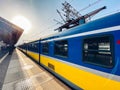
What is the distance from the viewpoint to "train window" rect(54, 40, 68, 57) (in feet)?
17.4

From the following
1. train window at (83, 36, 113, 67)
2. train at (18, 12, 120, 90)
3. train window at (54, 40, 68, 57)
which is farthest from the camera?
train window at (54, 40, 68, 57)

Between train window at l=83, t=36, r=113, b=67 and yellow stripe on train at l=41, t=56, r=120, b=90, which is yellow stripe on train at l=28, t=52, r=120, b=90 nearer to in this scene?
yellow stripe on train at l=41, t=56, r=120, b=90

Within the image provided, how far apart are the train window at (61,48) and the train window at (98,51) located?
1.47m

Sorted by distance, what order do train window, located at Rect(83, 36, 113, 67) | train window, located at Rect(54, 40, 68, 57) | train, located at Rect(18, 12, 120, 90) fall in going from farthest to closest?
train window, located at Rect(54, 40, 68, 57) < train window, located at Rect(83, 36, 113, 67) < train, located at Rect(18, 12, 120, 90)

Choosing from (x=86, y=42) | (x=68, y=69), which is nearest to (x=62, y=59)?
(x=68, y=69)

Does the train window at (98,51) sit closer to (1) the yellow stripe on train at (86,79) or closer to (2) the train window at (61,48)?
(1) the yellow stripe on train at (86,79)

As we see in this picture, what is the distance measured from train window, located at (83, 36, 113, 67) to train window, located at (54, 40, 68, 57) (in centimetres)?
147

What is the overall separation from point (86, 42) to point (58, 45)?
2.48 metres

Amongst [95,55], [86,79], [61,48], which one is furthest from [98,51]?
[61,48]

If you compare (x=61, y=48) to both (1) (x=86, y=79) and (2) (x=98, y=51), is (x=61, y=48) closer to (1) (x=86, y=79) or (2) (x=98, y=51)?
(1) (x=86, y=79)

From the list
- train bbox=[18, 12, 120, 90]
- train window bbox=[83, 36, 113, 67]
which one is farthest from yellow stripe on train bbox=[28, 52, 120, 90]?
train window bbox=[83, 36, 113, 67]

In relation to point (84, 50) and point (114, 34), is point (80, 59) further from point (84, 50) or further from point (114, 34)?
point (114, 34)

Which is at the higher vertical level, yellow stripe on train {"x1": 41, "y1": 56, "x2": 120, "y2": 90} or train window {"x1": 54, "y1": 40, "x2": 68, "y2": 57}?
train window {"x1": 54, "y1": 40, "x2": 68, "y2": 57}

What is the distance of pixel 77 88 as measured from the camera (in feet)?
14.0
